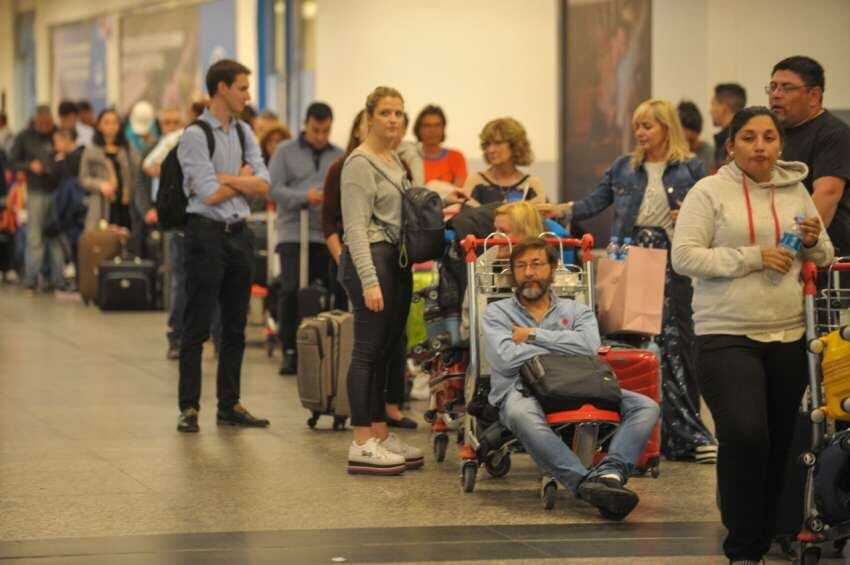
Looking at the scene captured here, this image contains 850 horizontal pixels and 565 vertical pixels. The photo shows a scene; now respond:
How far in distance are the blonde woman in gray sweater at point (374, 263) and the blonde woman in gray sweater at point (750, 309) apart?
2247mm

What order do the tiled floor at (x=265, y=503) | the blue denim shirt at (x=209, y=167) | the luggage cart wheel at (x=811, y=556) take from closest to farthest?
the luggage cart wheel at (x=811, y=556)
the tiled floor at (x=265, y=503)
the blue denim shirt at (x=209, y=167)

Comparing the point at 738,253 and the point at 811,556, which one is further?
the point at 811,556

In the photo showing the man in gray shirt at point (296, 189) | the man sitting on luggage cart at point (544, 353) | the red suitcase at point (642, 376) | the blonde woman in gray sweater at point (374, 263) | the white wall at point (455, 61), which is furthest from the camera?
the white wall at point (455, 61)

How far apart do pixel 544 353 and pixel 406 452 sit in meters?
1.19

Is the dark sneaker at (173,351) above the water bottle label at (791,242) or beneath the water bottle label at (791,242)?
beneath

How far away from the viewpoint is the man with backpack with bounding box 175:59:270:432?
9.62m

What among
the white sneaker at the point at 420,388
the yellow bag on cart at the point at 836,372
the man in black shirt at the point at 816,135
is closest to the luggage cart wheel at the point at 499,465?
the man in black shirt at the point at 816,135

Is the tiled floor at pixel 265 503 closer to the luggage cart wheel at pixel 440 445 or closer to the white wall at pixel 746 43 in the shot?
the luggage cart wheel at pixel 440 445

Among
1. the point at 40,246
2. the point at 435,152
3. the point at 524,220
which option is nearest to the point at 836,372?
the point at 524,220

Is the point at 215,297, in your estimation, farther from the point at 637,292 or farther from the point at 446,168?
the point at 446,168

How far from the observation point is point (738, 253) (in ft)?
20.1

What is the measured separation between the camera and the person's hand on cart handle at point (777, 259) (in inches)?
240

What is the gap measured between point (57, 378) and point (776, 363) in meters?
7.25

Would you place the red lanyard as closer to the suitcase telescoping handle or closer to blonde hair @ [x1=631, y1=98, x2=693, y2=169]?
blonde hair @ [x1=631, y1=98, x2=693, y2=169]
